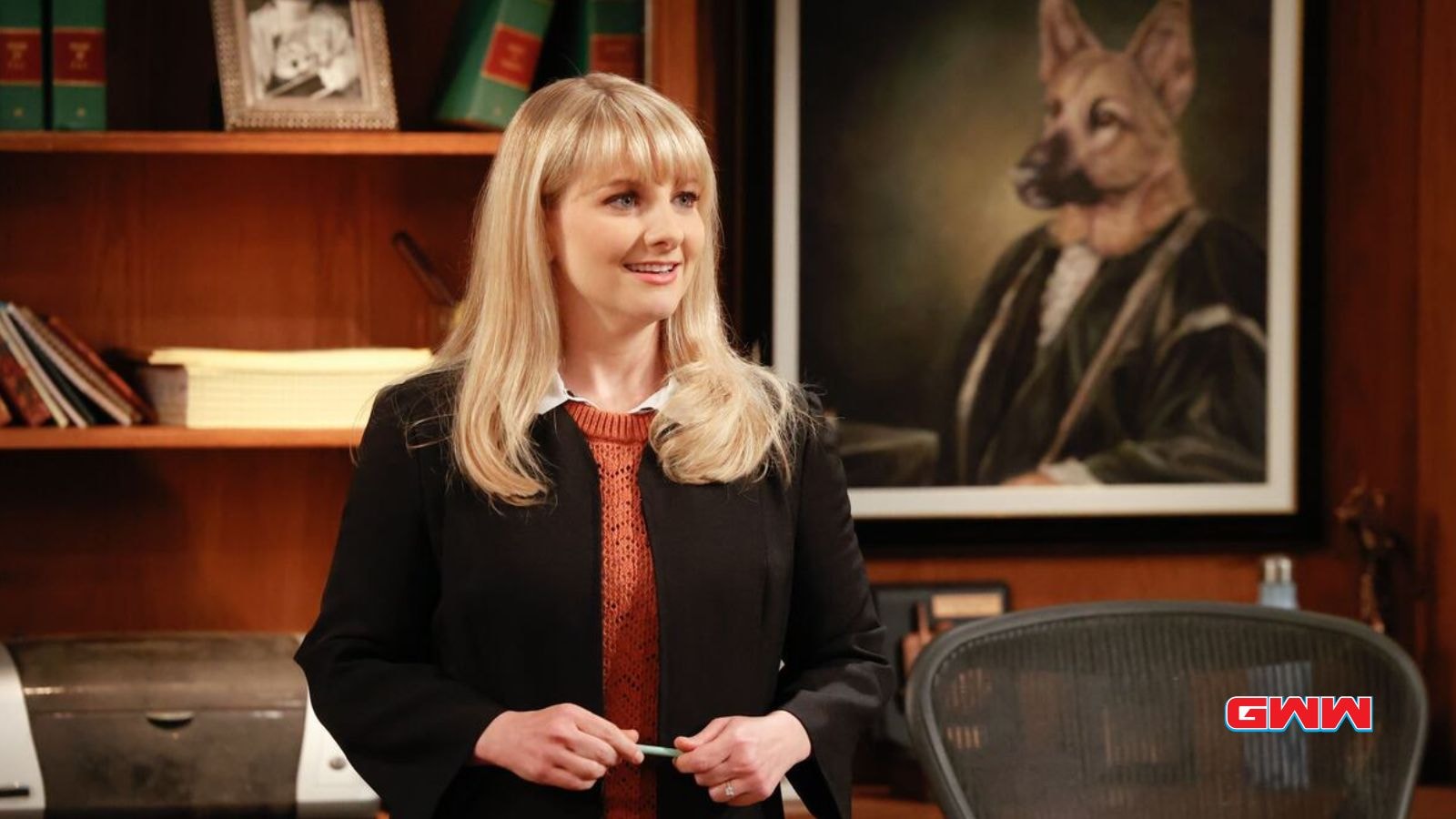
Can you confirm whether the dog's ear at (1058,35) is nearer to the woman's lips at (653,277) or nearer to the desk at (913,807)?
the desk at (913,807)

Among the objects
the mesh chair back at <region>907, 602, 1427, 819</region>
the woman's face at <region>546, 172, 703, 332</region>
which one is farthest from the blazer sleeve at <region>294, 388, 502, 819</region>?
the mesh chair back at <region>907, 602, 1427, 819</region>

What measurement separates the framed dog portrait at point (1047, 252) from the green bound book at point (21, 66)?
113cm

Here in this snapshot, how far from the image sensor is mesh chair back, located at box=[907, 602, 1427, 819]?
1.67 meters

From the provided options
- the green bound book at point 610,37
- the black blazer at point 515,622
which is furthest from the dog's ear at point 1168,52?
the black blazer at point 515,622

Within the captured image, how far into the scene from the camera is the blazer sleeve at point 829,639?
4.75ft

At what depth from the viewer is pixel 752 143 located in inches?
108

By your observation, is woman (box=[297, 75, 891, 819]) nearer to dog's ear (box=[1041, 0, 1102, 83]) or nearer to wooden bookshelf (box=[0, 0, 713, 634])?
wooden bookshelf (box=[0, 0, 713, 634])

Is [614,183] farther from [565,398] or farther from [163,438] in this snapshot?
[163,438]

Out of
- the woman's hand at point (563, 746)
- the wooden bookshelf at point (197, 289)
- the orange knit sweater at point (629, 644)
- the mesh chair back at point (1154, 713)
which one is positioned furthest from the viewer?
the wooden bookshelf at point (197, 289)

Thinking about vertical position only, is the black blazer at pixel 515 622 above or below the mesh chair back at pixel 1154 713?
above

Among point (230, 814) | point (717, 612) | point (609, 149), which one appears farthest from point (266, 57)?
point (717, 612)

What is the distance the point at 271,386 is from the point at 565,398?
120cm

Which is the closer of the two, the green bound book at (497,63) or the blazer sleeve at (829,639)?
the blazer sleeve at (829,639)

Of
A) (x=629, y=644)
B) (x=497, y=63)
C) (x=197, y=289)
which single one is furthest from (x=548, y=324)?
(x=197, y=289)
